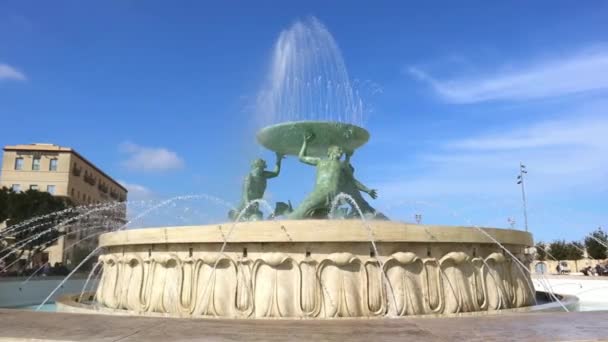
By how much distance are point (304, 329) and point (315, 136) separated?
7480 mm

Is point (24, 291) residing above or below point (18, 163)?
below

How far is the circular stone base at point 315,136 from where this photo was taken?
1167 centimetres

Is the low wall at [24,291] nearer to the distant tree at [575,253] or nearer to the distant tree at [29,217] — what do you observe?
the distant tree at [29,217]

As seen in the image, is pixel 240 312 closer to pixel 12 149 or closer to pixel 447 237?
pixel 447 237

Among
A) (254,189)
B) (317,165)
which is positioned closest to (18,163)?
(254,189)

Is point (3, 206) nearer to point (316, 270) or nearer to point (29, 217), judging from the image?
point (29, 217)

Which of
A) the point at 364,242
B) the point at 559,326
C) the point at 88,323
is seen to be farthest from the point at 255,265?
the point at 559,326

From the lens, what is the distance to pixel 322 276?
6.95 m

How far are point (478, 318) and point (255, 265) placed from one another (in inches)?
120

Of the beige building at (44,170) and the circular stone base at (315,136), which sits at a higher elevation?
the beige building at (44,170)

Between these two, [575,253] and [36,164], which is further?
[36,164]

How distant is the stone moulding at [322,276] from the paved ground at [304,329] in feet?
4.88

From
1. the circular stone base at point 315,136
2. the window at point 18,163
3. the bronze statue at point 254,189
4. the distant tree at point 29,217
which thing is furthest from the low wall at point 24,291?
the window at point 18,163

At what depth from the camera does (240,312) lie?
274 inches
